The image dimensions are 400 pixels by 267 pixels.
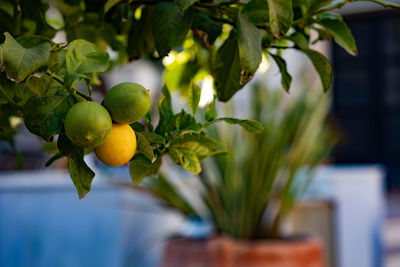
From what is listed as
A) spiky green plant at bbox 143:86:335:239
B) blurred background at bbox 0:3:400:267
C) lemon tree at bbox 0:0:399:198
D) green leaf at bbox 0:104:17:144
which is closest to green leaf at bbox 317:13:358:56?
lemon tree at bbox 0:0:399:198

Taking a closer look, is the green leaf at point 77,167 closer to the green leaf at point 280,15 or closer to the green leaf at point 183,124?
the green leaf at point 183,124

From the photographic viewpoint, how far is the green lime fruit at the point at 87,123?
321 mm

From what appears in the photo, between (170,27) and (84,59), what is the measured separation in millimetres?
97

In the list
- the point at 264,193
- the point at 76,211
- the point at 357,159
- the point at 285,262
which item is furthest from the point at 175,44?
the point at 357,159

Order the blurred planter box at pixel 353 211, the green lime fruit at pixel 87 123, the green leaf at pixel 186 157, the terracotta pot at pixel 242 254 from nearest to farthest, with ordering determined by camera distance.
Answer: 1. the green lime fruit at pixel 87 123
2. the green leaf at pixel 186 157
3. the terracotta pot at pixel 242 254
4. the blurred planter box at pixel 353 211

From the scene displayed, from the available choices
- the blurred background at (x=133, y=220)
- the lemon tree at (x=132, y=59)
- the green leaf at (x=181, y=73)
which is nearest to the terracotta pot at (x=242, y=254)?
the blurred background at (x=133, y=220)

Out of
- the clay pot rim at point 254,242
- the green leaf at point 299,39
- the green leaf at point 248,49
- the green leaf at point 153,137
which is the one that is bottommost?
the clay pot rim at point 254,242

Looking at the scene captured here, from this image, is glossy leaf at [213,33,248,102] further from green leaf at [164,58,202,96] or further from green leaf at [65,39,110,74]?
green leaf at [164,58,202,96]

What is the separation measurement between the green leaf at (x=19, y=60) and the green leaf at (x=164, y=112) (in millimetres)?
132

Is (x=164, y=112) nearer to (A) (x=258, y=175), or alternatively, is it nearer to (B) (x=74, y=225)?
(A) (x=258, y=175)

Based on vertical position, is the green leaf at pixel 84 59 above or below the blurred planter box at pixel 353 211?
above

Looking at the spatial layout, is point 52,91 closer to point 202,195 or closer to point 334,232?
point 202,195

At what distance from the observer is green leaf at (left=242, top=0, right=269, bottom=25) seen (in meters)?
0.42

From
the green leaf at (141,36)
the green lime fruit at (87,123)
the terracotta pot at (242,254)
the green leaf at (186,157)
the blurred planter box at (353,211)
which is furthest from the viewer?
the blurred planter box at (353,211)
